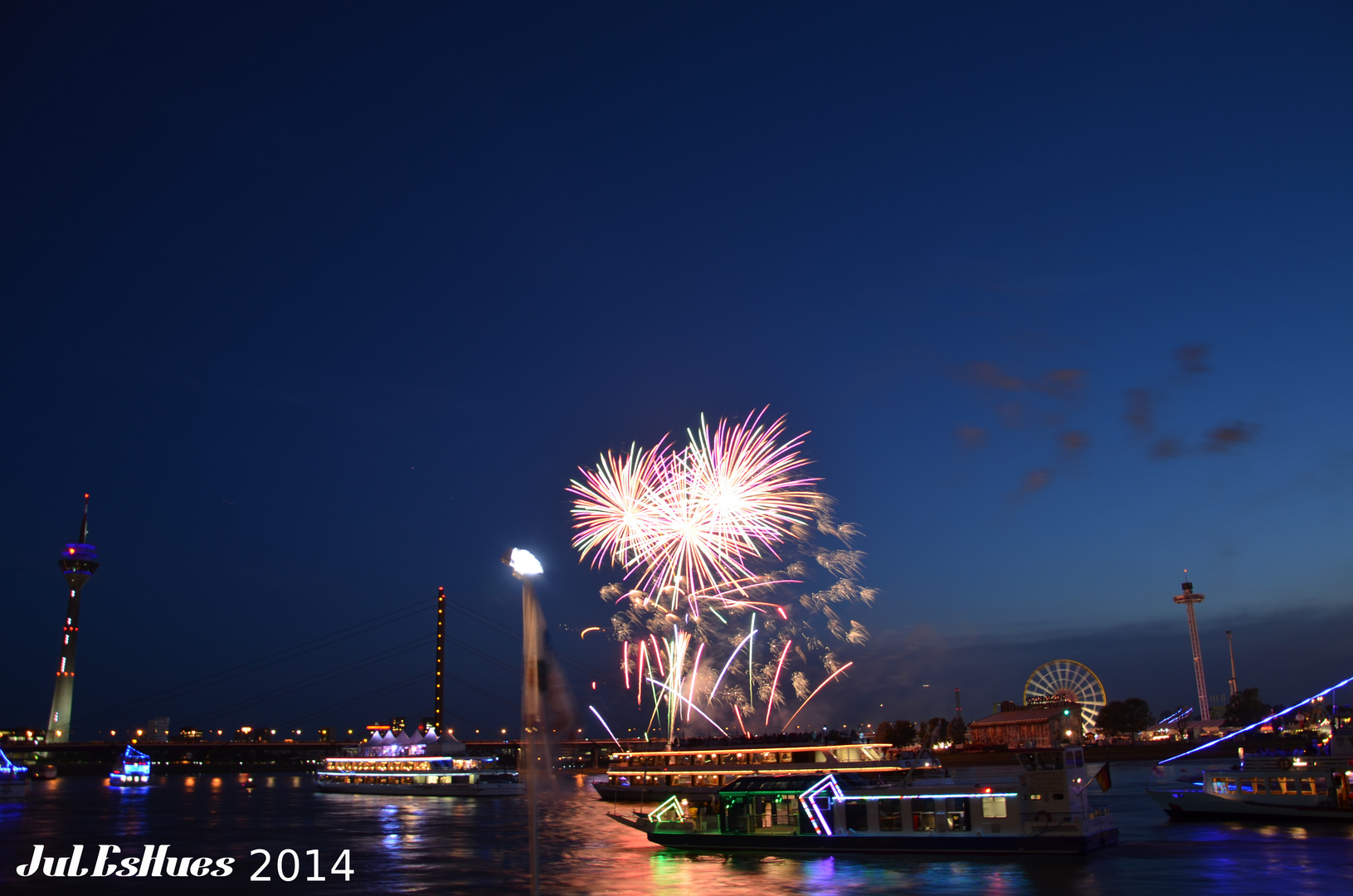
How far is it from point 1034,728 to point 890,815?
413 ft

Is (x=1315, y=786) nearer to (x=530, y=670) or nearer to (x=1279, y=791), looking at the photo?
(x=1279, y=791)

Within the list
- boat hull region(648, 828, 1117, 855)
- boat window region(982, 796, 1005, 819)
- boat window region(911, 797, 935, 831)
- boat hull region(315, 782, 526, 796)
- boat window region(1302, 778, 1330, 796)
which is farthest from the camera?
boat hull region(315, 782, 526, 796)

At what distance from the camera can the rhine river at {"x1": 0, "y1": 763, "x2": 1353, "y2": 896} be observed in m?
36.6

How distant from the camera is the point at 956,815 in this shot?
144 ft

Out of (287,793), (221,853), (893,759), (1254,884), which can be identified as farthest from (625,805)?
(287,793)

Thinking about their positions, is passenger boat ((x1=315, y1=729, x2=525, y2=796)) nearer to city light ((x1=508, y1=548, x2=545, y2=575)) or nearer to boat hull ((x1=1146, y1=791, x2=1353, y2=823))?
boat hull ((x1=1146, y1=791, x2=1353, y2=823))

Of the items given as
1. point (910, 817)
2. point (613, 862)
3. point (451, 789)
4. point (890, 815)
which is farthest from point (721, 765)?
point (451, 789)

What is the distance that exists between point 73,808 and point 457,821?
161 feet

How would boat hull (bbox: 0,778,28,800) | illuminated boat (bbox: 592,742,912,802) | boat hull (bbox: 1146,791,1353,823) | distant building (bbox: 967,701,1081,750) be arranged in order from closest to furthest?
boat hull (bbox: 1146,791,1353,823) → illuminated boat (bbox: 592,742,912,802) → boat hull (bbox: 0,778,28,800) → distant building (bbox: 967,701,1081,750)

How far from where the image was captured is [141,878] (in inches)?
1651

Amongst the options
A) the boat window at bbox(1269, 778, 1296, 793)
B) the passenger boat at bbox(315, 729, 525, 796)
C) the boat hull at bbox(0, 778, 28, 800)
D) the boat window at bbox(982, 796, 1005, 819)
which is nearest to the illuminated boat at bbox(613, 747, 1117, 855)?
the boat window at bbox(982, 796, 1005, 819)

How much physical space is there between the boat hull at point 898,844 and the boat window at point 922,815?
549mm

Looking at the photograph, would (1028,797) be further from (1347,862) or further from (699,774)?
(699,774)

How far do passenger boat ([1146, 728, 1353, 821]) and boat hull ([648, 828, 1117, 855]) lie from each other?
18339mm
